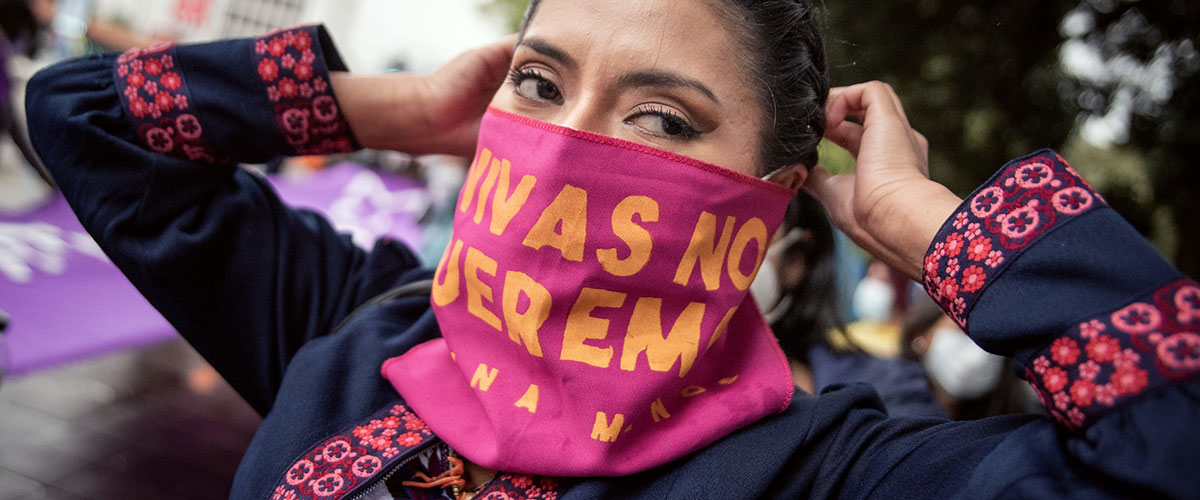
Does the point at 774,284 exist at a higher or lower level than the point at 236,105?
lower

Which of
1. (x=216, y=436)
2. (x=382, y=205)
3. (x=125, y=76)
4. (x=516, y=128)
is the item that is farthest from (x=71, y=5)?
(x=516, y=128)

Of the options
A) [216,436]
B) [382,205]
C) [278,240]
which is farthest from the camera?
[382,205]

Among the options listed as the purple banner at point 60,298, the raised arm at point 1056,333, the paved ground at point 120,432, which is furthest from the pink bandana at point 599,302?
the paved ground at point 120,432

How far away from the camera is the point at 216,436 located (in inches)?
133

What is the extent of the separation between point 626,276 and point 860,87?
2.09 feet

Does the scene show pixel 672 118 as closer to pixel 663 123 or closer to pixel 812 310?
pixel 663 123

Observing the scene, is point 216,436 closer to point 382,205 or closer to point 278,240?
point 278,240

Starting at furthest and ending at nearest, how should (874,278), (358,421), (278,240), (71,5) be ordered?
(71,5)
(874,278)
(278,240)
(358,421)

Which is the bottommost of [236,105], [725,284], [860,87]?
[725,284]

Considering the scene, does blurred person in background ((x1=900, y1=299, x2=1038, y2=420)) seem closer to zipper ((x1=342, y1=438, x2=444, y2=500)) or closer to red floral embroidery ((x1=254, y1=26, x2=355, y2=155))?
zipper ((x1=342, y1=438, x2=444, y2=500))

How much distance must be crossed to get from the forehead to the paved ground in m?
2.84

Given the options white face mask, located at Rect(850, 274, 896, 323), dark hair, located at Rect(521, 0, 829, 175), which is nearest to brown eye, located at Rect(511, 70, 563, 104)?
dark hair, located at Rect(521, 0, 829, 175)

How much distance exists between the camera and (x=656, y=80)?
3.46 ft

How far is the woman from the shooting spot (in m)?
0.93
